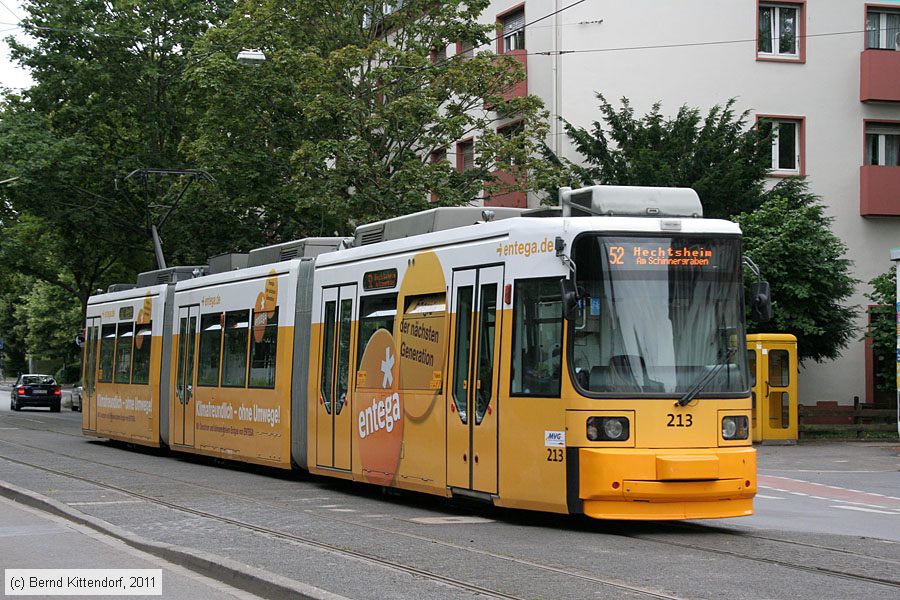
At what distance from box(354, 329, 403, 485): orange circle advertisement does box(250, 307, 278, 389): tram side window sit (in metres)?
2.92

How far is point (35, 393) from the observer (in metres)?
54.5

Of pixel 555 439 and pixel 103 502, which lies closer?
pixel 555 439

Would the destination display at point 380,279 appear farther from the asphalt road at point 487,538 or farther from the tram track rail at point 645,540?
the tram track rail at point 645,540

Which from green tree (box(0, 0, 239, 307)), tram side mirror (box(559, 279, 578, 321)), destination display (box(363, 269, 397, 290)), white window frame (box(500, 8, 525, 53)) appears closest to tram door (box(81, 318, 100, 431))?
green tree (box(0, 0, 239, 307))

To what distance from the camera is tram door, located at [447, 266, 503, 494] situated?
12695mm

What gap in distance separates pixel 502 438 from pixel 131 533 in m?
3.50

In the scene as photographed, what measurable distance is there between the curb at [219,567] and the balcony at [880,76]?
28335 millimetres

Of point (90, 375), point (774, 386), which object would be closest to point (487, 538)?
point (90, 375)

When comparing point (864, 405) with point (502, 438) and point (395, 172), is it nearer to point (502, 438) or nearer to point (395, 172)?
point (395, 172)

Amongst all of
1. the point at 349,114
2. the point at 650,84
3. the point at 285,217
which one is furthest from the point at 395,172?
the point at 650,84

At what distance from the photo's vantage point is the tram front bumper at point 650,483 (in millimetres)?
11461

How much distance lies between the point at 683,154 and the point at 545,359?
2055 centimetres

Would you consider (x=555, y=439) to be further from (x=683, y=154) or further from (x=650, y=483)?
(x=683, y=154)

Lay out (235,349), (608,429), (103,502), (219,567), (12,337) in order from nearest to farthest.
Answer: (219,567) → (608,429) → (103,502) → (235,349) → (12,337)
